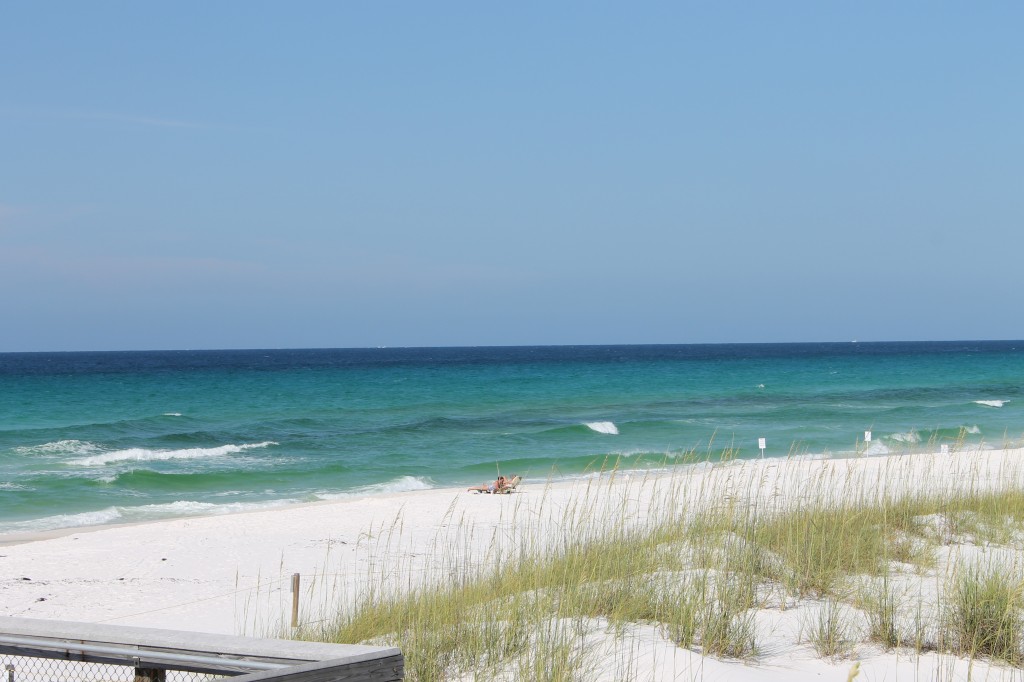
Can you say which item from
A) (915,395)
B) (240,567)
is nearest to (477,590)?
(240,567)

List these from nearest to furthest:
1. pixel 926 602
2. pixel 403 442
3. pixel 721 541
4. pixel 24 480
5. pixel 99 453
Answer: pixel 926 602 < pixel 721 541 < pixel 24 480 < pixel 99 453 < pixel 403 442

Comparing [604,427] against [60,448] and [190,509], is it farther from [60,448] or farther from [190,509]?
[190,509]

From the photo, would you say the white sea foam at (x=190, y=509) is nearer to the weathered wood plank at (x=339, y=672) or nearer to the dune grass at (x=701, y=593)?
the dune grass at (x=701, y=593)

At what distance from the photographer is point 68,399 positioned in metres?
47.1

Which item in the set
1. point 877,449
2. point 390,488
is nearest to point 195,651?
point 390,488

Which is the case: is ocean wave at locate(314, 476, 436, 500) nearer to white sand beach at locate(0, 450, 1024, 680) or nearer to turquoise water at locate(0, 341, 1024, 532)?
turquoise water at locate(0, 341, 1024, 532)

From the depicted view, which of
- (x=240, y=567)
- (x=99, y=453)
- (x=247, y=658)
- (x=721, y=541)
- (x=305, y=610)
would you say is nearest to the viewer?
(x=247, y=658)

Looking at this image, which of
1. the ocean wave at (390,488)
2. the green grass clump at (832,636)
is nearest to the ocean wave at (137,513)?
the ocean wave at (390,488)

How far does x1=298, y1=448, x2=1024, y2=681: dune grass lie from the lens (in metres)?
5.04

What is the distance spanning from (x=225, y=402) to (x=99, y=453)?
19.5m

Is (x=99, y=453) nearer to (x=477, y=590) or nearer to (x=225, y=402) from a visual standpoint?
(x=225, y=402)

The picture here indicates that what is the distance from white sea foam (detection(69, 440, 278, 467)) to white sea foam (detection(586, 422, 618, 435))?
10807 millimetres

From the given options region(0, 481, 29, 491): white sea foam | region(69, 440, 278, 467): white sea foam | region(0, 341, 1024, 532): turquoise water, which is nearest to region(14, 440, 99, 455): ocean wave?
region(0, 341, 1024, 532): turquoise water

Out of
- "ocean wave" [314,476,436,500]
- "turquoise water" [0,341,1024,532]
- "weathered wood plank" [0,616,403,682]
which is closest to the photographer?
"weathered wood plank" [0,616,403,682]
